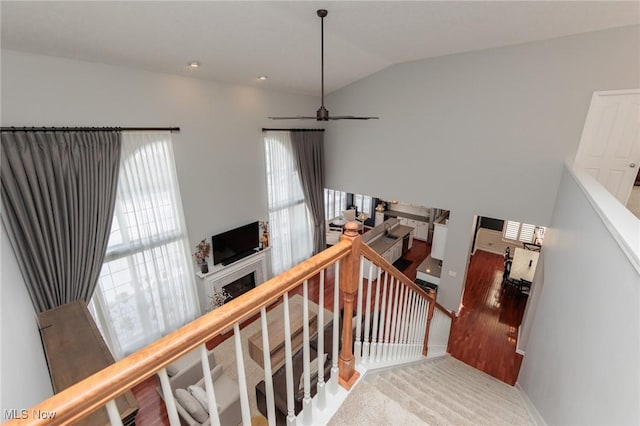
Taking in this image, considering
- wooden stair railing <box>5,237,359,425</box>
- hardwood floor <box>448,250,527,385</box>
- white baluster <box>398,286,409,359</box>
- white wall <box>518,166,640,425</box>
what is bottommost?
hardwood floor <box>448,250,527,385</box>

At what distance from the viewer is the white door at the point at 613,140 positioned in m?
3.53

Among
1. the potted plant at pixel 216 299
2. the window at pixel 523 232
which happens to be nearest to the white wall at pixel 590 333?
the potted plant at pixel 216 299

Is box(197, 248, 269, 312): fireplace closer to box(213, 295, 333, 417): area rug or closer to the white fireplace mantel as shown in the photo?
the white fireplace mantel

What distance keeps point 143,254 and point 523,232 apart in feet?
30.4

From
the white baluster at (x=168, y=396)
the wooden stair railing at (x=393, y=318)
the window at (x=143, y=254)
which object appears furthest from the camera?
the window at (x=143, y=254)

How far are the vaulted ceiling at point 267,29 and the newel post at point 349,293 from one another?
8.48 feet

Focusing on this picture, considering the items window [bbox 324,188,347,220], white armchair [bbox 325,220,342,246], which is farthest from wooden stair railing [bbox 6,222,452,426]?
window [bbox 324,188,347,220]

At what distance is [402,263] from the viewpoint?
802cm

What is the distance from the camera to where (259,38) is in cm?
332

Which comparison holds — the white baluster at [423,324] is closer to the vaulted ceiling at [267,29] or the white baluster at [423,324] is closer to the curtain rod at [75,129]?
the vaulted ceiling at [267,29]

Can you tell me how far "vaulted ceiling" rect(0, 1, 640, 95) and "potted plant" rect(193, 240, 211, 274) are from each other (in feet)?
8.52

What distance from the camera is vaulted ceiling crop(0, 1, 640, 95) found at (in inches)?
96.3

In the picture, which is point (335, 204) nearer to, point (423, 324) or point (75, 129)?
point (423, 324)

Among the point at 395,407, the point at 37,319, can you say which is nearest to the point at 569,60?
the point at 395,407
